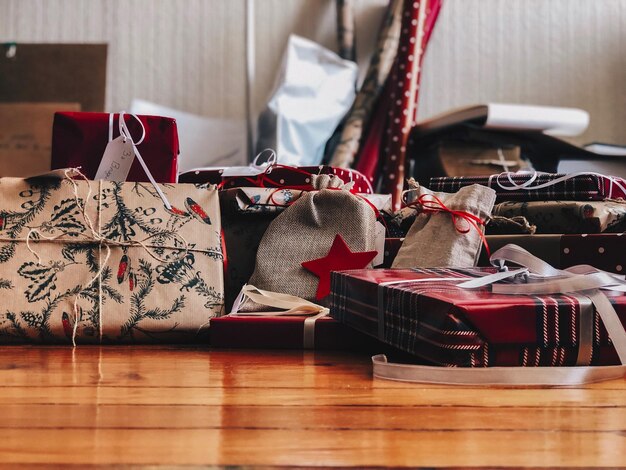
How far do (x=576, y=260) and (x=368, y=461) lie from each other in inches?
29.0

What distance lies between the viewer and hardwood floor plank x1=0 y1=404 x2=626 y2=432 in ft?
2.04

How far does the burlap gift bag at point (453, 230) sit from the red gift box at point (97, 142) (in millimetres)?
423

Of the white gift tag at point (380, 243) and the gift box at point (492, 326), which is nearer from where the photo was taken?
the gift box at point (492, 326)

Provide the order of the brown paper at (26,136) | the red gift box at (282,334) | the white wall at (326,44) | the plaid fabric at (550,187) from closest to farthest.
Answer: the red gift box at (282,334) → the plaid fabric at (550,187) → the brown paper at (26,136) → the white wall at (326,44)

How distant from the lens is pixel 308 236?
1229 millimetres

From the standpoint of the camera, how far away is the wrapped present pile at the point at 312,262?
2.65ft

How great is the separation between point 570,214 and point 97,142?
0.77 m

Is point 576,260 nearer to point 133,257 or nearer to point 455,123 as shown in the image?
point 133,257

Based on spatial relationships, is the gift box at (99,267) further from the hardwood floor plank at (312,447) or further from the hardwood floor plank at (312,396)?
the hardwood floor plank at (312,447)

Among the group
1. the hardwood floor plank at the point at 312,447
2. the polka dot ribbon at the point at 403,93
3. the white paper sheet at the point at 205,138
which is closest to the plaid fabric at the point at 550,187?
the hardwood floor plank at the point at 312,447

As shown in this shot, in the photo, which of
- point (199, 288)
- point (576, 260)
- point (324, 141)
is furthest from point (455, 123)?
point (199, 288)

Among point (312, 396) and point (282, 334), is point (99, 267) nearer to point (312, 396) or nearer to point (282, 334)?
point (282, 334)

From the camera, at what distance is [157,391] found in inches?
29.9

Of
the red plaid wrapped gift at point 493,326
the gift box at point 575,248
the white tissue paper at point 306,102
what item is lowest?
the red plaid wrapped gift at point 493,326
